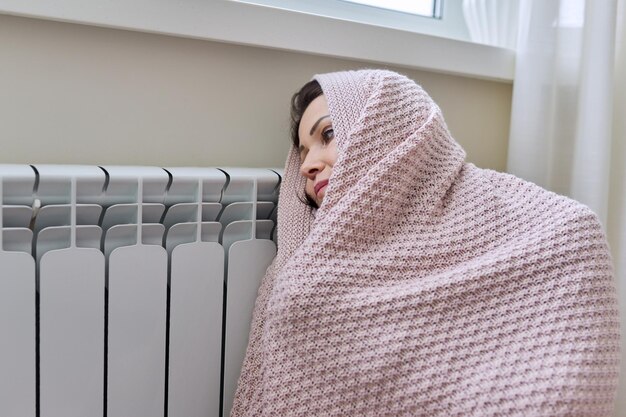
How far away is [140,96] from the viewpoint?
94 centimetres

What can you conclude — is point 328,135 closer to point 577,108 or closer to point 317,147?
point 317,147

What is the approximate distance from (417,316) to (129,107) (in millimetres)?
542

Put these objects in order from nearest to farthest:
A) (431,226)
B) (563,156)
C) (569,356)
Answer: (569,356) < (431,226) < (563,156)

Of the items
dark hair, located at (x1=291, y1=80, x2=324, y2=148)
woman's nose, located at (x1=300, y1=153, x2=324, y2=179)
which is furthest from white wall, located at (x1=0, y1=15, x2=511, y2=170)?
woman's nose, located at (x1=300, y1=153, x2=324, y2=179)

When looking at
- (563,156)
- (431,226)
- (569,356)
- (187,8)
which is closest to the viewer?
(569,356)

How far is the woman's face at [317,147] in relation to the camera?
2.88 feet

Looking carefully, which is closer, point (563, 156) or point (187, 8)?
point (187, 8)

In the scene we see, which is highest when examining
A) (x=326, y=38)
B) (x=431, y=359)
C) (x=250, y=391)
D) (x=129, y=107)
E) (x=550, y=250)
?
(x=326, y=38)

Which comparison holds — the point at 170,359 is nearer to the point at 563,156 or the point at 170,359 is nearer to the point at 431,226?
the point at 431,226

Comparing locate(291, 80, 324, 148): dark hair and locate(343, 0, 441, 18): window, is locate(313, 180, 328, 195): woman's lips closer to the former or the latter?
locate(291, 80, 324, 148): dark hair

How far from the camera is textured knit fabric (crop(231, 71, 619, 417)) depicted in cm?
70

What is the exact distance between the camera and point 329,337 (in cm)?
75

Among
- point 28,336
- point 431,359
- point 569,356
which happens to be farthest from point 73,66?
point 569,356

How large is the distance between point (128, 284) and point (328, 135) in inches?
14.0
